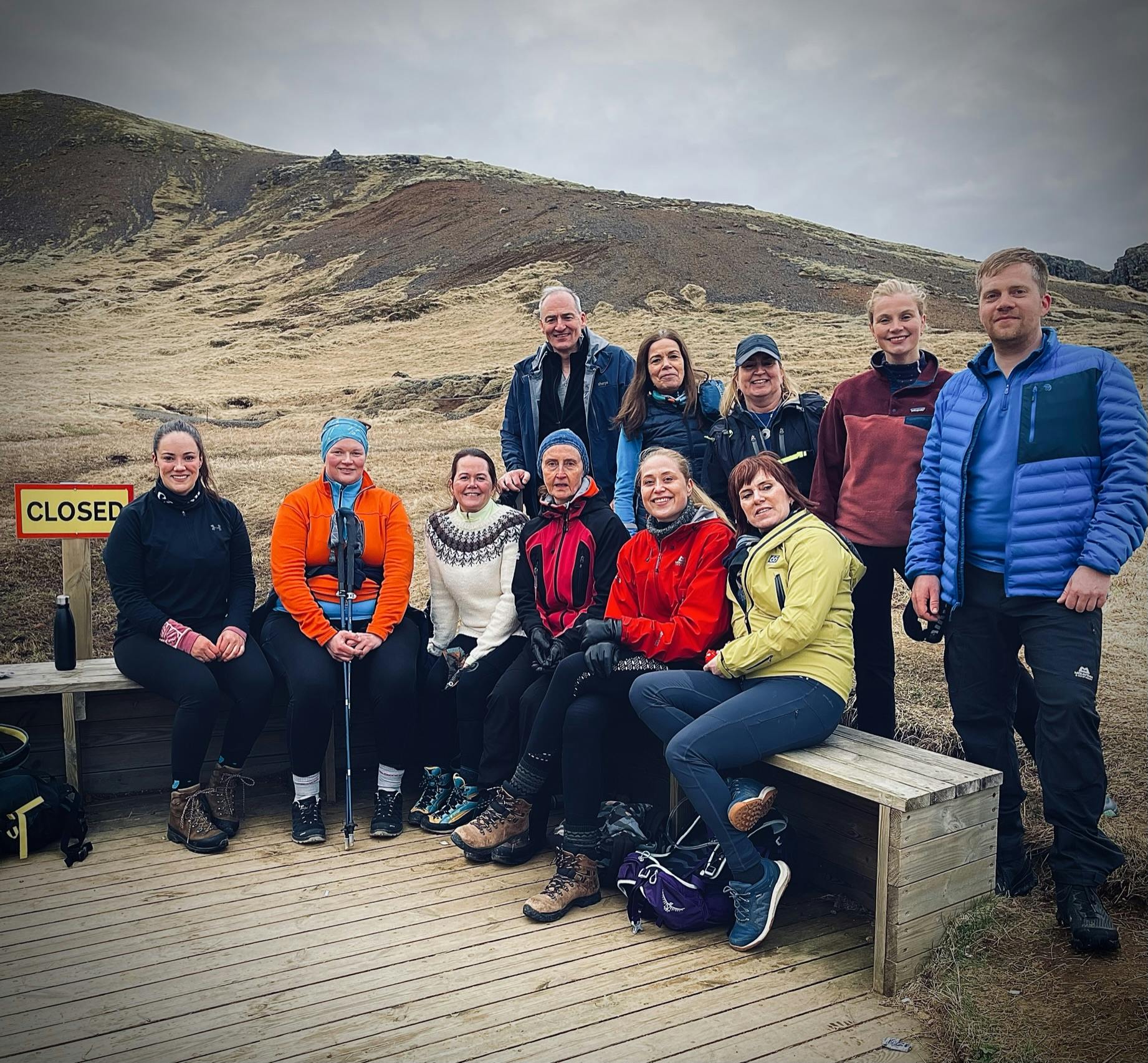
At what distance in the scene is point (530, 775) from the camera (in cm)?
382

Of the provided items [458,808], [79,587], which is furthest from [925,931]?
[79,587]

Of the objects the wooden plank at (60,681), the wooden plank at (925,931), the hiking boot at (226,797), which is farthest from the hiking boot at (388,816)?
the wooden plank at (925,931)

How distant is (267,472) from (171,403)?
11.0 meters

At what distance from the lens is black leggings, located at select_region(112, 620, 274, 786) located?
404 cm

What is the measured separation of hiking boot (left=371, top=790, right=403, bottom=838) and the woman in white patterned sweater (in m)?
0.09

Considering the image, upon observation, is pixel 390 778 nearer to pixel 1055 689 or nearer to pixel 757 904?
pixel 757 904

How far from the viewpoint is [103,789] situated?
14.6ft

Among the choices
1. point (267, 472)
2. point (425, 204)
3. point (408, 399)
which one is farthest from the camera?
point (425, 204)

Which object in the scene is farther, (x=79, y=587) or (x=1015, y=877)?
(x=79, y=587)

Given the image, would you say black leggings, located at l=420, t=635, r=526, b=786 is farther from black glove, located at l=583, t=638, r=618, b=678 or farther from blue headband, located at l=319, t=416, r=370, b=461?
blue headband, located at l=319, t=416, r=370, b=461

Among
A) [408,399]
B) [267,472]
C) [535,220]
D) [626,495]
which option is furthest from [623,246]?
[626,495]

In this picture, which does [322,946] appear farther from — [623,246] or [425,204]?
[425,204]

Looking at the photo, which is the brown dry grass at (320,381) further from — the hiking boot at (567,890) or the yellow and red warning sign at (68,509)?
the yellow and red warning sign at (68,509)

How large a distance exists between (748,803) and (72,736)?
2.96 metres
